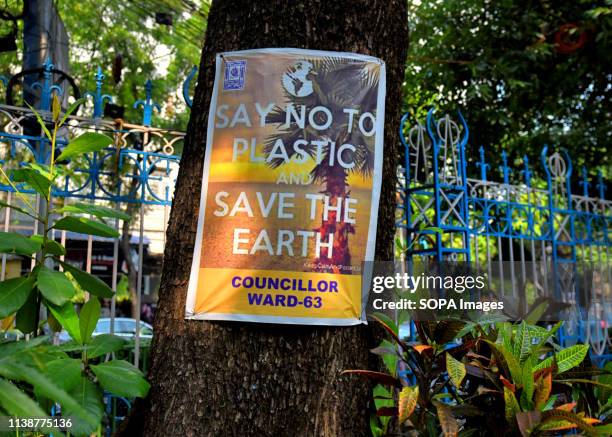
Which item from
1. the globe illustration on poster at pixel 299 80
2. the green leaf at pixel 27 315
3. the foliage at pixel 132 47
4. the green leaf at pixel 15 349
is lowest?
the green leaf at pixel 15 349

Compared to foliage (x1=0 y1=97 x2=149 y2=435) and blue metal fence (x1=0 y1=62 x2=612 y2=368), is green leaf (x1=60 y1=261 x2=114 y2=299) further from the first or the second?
blue metal fence (x1=0 y1=62 x2=612 y2=368)

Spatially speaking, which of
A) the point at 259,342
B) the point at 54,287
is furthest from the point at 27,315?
the point at 259,342

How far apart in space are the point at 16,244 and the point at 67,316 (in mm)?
289

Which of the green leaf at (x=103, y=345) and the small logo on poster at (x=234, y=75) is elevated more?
the small logo on poster at (x=234, y=75)

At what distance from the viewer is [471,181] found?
4.99 m

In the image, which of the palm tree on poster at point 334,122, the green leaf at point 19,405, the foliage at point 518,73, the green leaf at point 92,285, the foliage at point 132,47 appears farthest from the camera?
the foliage at point 132,47

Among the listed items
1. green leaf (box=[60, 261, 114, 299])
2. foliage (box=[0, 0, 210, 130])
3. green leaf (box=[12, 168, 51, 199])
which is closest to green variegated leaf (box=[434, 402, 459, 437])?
green leaf (box=[60, 261, 114, 299])

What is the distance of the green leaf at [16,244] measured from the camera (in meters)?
1.86

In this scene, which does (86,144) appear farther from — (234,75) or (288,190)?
(288,190)

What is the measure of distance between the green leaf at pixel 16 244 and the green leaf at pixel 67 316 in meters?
0.19

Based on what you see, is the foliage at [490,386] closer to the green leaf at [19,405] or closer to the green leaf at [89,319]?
the green leaf at [89,319]

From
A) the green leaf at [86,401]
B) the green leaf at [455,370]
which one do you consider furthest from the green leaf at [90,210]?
the green leaf at [455,370]

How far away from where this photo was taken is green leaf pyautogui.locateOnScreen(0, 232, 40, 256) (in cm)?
186

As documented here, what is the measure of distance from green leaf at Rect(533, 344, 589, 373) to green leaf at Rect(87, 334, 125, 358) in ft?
4.64
